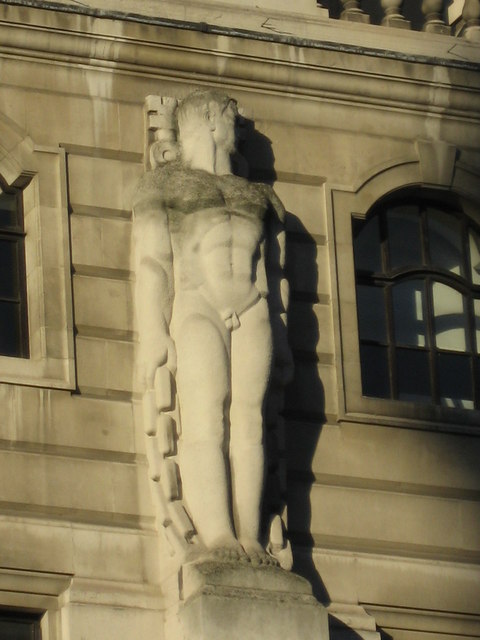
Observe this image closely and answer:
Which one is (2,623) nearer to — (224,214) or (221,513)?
(221,513)

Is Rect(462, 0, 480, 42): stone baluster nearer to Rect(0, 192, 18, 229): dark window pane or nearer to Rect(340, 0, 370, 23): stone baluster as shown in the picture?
Rect(340, 0, 370, 23): stone baluster

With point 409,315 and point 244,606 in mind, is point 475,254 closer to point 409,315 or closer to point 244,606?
point 409,315

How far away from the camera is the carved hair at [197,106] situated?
1090 inches

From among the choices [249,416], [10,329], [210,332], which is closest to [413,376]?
[249,416]

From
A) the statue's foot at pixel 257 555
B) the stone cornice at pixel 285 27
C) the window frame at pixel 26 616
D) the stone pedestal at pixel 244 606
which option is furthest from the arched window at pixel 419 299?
the window frame at pixel 26 616

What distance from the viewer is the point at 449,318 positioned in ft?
95.1

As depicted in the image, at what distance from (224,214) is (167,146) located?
3.62ft

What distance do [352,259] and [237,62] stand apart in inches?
78.8

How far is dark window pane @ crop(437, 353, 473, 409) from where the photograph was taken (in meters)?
28.6

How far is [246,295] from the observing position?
26859mm

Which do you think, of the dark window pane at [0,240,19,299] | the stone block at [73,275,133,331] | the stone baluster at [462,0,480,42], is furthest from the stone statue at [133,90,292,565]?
the stone baluster at [462,0,480,42]

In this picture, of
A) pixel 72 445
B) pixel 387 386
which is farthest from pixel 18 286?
pixel 387 386

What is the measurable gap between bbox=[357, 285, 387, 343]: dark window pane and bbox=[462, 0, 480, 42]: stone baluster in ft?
8.59

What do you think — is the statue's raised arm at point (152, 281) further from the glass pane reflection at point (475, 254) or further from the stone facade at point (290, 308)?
the glass pane reflection at point (475, 254)
